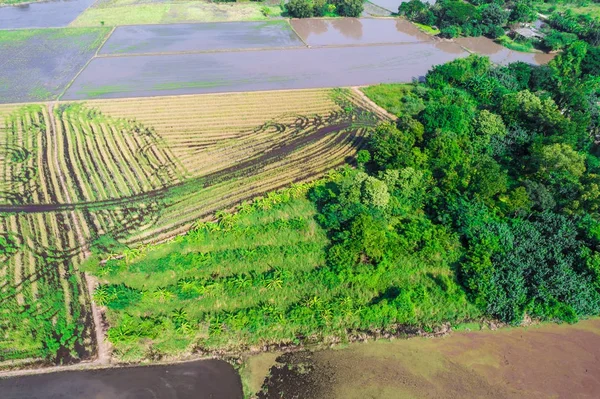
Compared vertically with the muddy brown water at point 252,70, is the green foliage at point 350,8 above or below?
above

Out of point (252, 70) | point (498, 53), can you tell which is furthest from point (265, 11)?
point (498, 53)

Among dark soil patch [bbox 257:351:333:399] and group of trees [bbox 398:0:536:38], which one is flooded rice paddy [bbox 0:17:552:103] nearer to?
group of trees [bbox 398:0:536:38]

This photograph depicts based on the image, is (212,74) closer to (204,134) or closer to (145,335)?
(204,134)

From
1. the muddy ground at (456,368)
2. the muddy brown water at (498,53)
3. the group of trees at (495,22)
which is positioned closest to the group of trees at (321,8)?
the group of trees at (495,22)

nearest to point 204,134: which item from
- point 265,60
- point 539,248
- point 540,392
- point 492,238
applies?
point 265,60

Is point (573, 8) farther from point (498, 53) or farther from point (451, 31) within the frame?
point (451, 31)

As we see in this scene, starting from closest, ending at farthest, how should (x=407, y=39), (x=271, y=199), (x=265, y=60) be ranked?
(x=271, y=199) < (x=265, y=60) < (x=407, y=39)

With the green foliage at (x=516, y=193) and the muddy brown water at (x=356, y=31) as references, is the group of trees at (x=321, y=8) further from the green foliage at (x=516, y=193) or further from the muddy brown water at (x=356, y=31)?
the green foliage at (x=516, y=193)

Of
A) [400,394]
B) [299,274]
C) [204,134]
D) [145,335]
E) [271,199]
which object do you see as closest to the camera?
[400,394]
